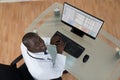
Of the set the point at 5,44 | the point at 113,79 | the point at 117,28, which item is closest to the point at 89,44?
the point at 113,79

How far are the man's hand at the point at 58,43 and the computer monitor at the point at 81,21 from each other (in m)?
0.19

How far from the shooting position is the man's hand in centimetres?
210

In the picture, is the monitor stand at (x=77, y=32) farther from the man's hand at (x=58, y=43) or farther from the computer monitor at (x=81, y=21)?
the man's hand at (x=58, y=43)

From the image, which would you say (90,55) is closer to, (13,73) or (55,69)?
(55,69)

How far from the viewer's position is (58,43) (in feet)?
7.00

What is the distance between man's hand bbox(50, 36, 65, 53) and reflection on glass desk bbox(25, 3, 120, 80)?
0.09m

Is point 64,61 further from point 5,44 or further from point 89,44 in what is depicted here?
point 5,44

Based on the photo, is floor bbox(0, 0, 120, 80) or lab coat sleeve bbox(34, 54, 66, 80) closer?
lab coat sleeve bbox(34, 54, 66, 80)

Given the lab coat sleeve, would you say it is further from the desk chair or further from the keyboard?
the desk chair

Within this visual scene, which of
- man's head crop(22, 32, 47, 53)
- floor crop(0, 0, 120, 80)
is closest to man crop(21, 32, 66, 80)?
man's head crop(22, 32, 47, 53)

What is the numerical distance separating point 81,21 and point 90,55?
38 centimetres

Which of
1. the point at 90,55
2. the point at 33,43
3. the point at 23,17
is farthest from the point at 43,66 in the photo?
the point at 23,17

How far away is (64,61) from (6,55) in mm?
1140

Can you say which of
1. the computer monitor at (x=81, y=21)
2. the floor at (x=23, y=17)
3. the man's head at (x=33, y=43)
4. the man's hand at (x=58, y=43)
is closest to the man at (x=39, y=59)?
the man's head at (x=33, y=43)
